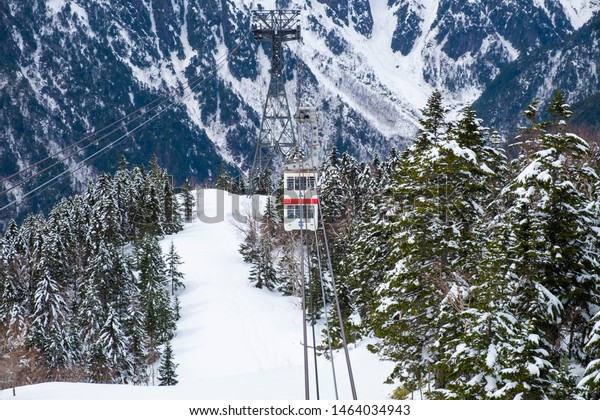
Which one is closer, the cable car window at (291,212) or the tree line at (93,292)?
the cable car window at (291,212)

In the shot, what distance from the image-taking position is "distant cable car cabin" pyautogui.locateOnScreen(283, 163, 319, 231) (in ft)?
131

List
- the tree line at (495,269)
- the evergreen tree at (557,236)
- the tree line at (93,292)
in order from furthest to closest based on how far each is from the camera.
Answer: the tree line at (93,292), the evergreen tree at (557,236), the tree line at (495,269)

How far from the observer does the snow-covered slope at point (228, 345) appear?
27531mm

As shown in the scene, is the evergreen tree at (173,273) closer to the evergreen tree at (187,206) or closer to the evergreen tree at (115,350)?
the evergreen tree at (115,350)

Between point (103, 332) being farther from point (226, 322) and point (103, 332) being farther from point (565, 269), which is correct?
point (565, 269)

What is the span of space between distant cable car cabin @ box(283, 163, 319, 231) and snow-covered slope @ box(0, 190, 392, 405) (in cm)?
1010

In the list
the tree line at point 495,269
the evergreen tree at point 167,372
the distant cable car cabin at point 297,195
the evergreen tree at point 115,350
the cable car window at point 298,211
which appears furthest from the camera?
the evergreen tree at point 115,350

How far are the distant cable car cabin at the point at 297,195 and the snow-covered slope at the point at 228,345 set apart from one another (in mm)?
10097

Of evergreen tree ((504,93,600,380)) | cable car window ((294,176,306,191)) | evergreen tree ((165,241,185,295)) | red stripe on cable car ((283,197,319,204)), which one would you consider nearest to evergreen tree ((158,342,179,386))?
red stripe on cable car ((283,197,319,204))

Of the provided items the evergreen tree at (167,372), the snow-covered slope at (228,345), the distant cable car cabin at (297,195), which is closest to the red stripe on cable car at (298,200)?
the distant cable car cabin at (297,195)

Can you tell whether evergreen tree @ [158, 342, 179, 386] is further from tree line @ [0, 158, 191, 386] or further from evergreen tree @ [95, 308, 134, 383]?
evergreen tree @ [95, 308, 134, 383]

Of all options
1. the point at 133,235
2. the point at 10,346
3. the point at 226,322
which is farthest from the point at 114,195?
the point at 10,346

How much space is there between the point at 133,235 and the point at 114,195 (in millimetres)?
6297

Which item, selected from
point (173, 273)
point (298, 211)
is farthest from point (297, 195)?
point (173, 273)
